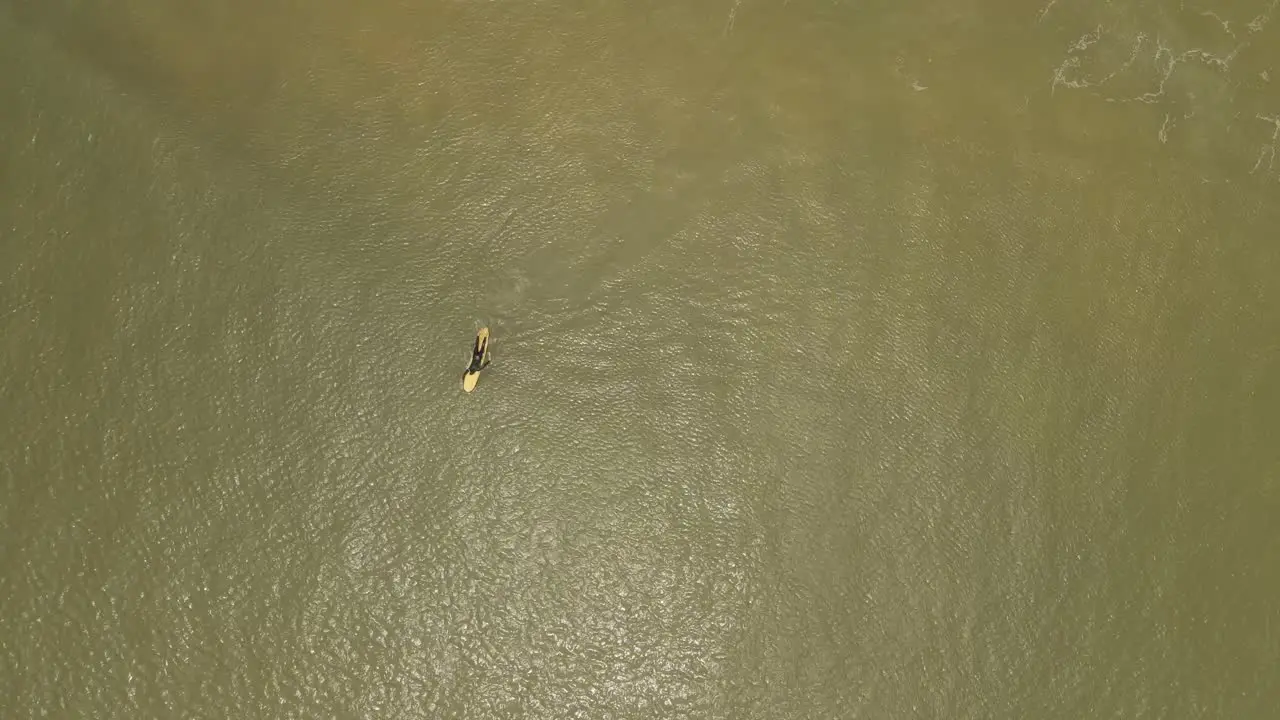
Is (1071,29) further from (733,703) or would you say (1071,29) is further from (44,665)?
(44,665)

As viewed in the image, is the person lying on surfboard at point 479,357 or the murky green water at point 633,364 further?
the person lying on surfboard at point 479,357

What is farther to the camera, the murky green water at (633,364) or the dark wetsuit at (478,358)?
the dark wetsuit at (478,358)

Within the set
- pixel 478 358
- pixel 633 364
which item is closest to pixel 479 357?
pixel 478 358

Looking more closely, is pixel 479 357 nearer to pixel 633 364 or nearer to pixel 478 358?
pixel 478 358
